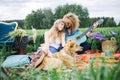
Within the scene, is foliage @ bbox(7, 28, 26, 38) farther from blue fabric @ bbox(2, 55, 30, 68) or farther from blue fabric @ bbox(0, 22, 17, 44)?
blue fabric @ bbox(2, 55, 30, 68)

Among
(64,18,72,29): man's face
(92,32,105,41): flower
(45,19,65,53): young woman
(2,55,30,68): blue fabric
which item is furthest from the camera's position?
(92,32,105,41): flower

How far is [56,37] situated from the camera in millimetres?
7188

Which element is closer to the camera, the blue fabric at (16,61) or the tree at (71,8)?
the blue fabric at (16,61)

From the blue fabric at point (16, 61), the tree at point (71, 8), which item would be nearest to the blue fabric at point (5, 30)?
the blue fabric at point (16, 61)

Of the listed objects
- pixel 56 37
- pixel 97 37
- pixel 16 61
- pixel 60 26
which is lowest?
pixel 16 61

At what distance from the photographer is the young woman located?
7.02m

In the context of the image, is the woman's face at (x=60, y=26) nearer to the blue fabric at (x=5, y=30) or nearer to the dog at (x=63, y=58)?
the dog at (x=63, y=58)

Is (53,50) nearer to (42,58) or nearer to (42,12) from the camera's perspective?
(42,58)

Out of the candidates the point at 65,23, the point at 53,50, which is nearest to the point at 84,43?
the point at 65,23

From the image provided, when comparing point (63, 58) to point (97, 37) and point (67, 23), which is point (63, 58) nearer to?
point (67, 23)

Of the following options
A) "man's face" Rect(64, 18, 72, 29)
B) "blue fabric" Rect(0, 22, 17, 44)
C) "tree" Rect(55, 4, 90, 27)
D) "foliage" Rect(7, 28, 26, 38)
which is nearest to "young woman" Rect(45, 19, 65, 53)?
"man's face" Rect(64, 18, 72, 29)

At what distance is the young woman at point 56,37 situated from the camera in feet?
23.0

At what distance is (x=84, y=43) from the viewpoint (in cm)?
814

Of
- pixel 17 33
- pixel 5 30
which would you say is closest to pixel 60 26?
pixel 17 33
